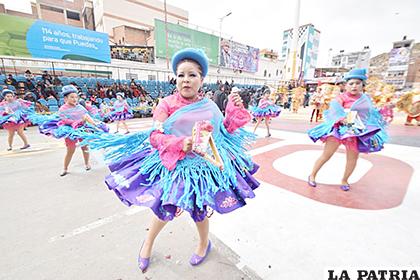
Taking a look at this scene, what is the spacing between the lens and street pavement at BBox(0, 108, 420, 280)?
5.25 ft

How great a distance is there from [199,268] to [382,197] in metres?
2.60

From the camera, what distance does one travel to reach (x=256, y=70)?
104 feet

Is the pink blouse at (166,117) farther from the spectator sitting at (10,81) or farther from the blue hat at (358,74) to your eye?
the spectator sitting at (10,81)

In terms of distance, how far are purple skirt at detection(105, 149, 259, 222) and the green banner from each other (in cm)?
2124

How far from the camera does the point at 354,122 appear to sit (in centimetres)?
251

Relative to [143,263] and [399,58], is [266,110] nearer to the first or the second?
[143,263]

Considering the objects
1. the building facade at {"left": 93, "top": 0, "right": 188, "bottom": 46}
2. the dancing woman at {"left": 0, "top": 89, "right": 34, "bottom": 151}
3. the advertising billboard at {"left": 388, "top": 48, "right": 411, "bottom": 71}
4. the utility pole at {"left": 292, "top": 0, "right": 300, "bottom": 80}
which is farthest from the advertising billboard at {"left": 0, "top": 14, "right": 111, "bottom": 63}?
the advertising billboard at {"left": 388, "top": 48, "right": 411, "bottom": 71}

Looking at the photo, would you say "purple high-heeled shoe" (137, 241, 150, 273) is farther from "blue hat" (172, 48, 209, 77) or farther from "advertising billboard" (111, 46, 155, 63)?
"advertising billboard" (111, 46, 155, 63)

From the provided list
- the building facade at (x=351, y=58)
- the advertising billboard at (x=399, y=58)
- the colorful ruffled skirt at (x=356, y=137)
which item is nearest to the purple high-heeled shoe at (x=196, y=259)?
the colorful ruffled skirt at (x=356, y=137)

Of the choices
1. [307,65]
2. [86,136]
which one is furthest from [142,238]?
[307,65]

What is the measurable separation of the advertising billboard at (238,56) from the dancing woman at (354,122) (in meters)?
25.4

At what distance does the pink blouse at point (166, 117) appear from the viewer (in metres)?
1.27

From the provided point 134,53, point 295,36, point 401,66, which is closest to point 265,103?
point 295,36

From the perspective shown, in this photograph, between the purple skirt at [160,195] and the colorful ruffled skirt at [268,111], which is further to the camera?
the colorful ruffled skirt at [268,111]
